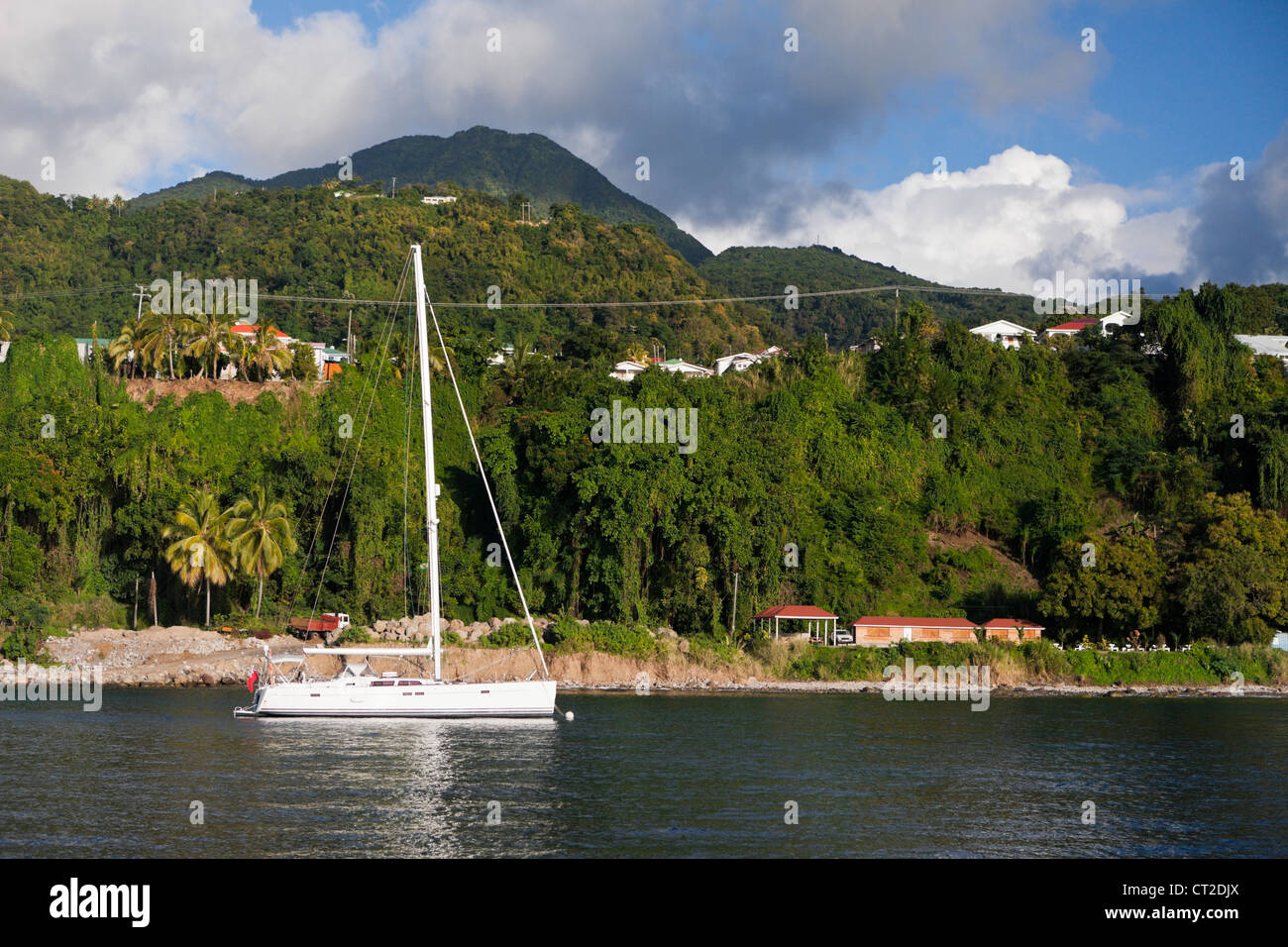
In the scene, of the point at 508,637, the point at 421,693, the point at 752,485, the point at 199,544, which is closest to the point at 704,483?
the point at 752,485

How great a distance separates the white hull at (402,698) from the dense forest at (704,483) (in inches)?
510

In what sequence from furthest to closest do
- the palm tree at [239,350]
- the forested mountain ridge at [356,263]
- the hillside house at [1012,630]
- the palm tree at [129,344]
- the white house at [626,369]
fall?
the forested mountain ridge at [356,263]
the white house at [626,369]
the palm tree at [239,350]
the palm tree at [129,344]
the hillside house at [1012,630]

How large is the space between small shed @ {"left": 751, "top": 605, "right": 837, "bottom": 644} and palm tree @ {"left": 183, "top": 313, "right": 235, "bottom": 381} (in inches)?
1453

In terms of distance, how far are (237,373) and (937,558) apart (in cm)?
4313

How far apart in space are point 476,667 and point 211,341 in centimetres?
3299

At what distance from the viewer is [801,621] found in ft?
194

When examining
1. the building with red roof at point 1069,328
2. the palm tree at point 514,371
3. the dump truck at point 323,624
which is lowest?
the dump truck at point 323,624

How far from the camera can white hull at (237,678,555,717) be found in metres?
35.6

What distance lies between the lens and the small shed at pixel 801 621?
57344 millimetres

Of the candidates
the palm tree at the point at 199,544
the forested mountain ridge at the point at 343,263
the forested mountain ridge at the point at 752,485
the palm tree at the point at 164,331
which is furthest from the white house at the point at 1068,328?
the palm tree at the point at 199,544

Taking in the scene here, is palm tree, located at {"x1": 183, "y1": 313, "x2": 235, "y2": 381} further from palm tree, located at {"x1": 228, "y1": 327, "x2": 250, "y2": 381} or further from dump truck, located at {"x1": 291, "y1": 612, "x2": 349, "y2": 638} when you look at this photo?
dump truck, located at {"x1": 291, "y1": 612, "x2": 349, "y2": 638}

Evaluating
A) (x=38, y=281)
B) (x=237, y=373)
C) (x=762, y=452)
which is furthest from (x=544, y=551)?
(x=38, y=281)

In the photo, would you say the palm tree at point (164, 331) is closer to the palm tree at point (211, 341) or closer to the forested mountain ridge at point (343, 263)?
the palm tree at point (211, 341)

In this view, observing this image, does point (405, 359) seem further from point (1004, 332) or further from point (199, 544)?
point (1004, 332)
